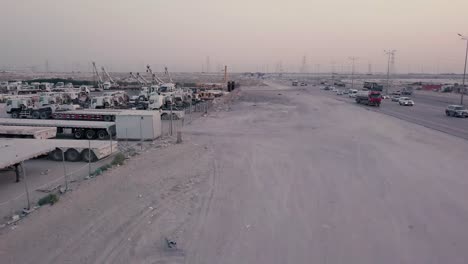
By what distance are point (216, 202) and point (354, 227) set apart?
16.0 feet

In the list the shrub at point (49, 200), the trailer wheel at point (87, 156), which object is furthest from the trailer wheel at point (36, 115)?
the shrub at point (49, 200)

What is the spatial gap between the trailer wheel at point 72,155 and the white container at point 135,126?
6121 mm

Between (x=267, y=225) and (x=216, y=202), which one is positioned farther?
(x=216, y=202)

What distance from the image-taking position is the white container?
27.0m

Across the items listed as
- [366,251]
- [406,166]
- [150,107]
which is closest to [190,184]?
[366,251]

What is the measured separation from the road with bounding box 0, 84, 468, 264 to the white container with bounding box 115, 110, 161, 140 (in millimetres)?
3565

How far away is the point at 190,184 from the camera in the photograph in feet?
54.5

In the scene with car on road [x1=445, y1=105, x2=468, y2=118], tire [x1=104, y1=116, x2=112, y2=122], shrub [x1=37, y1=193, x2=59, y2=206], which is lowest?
shrub [x1=37, y1=193, x2=59, y2=206]

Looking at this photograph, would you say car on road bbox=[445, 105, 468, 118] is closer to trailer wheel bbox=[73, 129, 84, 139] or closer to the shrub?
trailer wheel bbox=[73, 129, 84, 139]

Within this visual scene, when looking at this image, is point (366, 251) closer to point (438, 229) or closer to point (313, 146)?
point (438, 229)

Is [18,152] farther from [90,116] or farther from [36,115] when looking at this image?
[36,115]

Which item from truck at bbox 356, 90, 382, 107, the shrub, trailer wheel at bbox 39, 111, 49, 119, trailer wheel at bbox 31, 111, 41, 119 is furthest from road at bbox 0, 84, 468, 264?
truck at bbox 356, 90, 382, 107

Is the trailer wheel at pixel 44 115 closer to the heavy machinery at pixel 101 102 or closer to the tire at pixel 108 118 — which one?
the heavy machinery at pixel 101 102

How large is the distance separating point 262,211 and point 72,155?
12.3 metres
